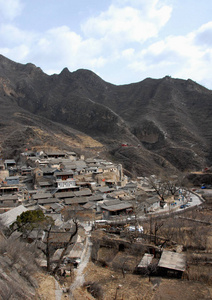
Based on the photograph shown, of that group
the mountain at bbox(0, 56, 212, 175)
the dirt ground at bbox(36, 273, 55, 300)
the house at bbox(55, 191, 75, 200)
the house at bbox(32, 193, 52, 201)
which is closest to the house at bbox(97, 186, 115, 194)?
the house at bbox(55, 191, 75, 200)

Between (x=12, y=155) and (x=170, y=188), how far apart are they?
47283mm

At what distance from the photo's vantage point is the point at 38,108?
18138 centimetres

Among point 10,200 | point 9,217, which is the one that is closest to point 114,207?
point 9,217

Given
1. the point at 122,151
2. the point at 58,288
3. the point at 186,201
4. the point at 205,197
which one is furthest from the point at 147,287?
the point at 122,151

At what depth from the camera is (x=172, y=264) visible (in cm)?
2131

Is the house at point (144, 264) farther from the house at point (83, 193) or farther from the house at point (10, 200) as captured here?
the house at point (10, 200)

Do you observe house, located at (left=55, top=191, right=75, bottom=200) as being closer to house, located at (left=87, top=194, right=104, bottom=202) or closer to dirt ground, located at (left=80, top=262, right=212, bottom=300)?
house, located at (left=87, top=194, right=104, bottom=202)

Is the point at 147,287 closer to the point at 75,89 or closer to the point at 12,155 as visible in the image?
the point at 12,155

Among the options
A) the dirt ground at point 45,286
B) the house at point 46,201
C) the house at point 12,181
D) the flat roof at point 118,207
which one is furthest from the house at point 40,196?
the dirt ground at point 45,286

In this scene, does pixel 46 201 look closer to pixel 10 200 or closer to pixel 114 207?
pixel 10 200

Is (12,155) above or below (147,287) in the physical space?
above

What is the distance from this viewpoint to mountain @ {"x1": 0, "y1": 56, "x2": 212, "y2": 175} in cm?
9619

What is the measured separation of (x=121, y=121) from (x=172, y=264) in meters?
124

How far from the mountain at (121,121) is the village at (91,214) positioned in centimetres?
2532
